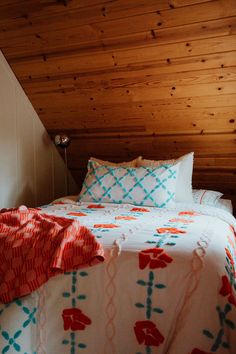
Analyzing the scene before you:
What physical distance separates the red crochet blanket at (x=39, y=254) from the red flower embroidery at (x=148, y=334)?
272 mm

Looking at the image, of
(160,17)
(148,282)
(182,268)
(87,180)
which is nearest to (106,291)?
(148,282)

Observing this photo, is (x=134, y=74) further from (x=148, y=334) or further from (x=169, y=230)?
(x=148, y=334)

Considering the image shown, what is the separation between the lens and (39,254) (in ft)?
4.08

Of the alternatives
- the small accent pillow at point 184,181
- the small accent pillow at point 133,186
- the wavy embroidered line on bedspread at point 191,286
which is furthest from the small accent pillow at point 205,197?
the wavy embroidered line on bedspread at point 191,286

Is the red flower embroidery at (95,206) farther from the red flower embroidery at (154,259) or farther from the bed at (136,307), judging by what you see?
the red flower embroidery at (154,259)

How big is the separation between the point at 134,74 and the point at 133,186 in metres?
0.87

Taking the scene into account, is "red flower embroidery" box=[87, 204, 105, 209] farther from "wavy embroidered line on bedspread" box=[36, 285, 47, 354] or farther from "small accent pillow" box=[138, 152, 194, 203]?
"wavy embroidered line on bedspread" box=[36, 285, 47, 354]

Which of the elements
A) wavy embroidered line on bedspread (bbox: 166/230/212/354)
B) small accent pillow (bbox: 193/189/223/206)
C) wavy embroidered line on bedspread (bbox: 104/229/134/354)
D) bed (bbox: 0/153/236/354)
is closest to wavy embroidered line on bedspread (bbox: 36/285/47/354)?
bed (bbox: 0/153/236/354)

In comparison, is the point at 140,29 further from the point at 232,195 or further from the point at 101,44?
the point at 232,195

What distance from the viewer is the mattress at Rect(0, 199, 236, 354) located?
3.43 feet

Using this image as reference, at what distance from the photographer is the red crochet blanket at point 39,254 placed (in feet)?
3.83

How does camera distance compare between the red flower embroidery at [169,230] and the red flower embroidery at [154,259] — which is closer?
the red flower embroidery at [154,259]

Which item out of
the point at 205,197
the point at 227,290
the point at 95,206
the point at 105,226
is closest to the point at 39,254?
the point at 105,226

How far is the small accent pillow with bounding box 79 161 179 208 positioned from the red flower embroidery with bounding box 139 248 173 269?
1.07 meters
